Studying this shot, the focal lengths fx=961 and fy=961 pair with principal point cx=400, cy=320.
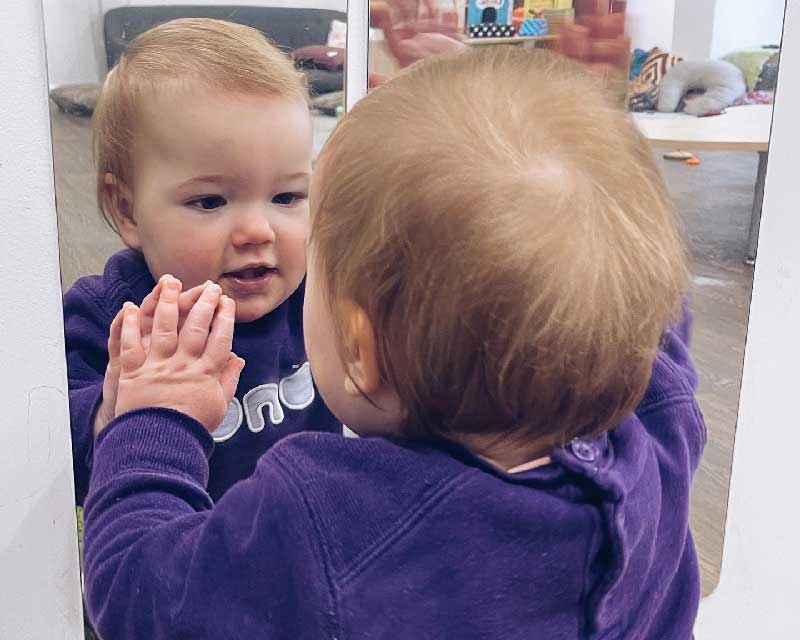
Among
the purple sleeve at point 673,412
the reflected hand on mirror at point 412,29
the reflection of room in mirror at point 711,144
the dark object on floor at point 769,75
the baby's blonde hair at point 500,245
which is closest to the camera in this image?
the baby's blonde hair at point 500,245

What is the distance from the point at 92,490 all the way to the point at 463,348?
285mm

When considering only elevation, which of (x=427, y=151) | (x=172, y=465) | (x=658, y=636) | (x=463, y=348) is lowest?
(x=658, y=636)

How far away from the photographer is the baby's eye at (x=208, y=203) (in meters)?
0.71

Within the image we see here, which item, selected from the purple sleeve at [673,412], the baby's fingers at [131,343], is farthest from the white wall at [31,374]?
the purple sleeve at [673,412]

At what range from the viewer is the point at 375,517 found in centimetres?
53

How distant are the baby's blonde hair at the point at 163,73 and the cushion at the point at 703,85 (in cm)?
45

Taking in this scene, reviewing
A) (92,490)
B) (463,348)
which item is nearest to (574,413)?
(463,348)

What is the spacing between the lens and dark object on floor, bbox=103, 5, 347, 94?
0.70 metres

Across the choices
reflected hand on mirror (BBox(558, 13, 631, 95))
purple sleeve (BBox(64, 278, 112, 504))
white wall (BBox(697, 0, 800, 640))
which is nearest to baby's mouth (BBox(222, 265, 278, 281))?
purple sleeve (BBox(64, 278, 112, 504))

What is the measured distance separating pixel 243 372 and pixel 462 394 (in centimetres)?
26

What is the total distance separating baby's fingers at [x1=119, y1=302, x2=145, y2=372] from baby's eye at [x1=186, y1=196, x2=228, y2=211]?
0.09 m

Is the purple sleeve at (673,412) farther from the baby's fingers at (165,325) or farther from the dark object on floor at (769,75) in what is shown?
the dark object on floor at (769,75)

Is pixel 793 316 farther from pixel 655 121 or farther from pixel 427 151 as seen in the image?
pixel 427 151

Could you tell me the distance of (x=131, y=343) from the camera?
69 cm
